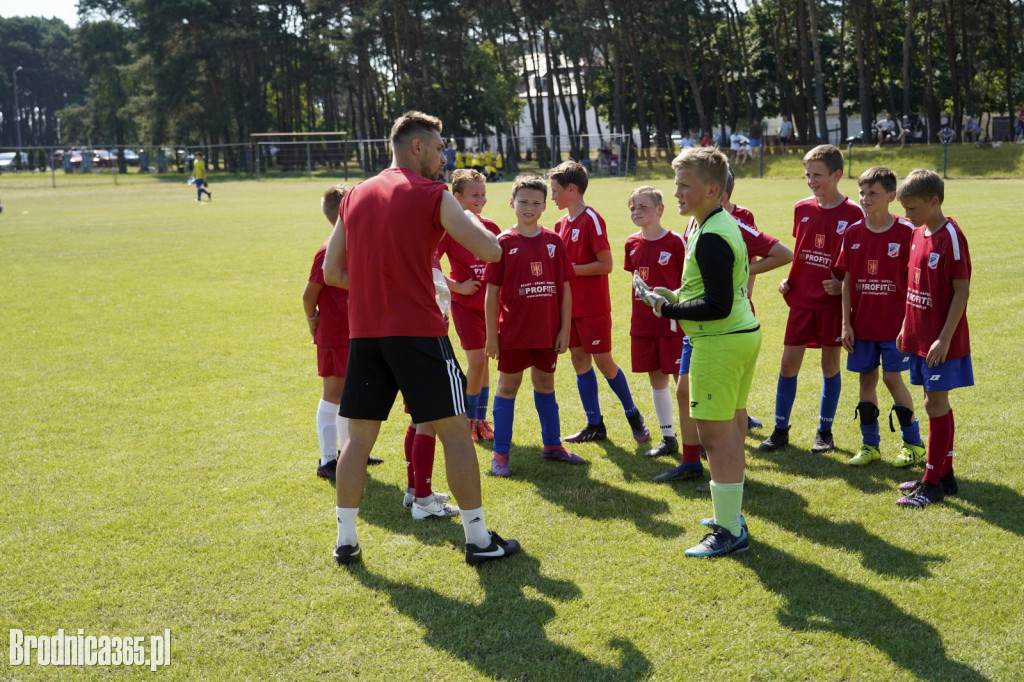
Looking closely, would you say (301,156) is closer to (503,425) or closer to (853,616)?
(503,425)

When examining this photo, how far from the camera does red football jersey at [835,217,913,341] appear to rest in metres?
5.60

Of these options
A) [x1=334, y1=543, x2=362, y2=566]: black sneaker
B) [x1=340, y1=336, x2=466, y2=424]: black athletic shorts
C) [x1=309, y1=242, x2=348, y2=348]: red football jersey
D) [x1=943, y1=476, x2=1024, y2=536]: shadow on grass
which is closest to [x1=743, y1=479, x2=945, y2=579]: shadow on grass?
[x1=943, y1=476, x2=1024, y2=536]: shadow on grass

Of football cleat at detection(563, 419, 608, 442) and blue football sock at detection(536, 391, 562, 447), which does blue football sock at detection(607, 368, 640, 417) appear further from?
blue football sock at detection(536, 391, 562, 447)

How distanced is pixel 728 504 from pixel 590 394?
7.11 feet

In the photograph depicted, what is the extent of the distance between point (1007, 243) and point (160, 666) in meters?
15.3

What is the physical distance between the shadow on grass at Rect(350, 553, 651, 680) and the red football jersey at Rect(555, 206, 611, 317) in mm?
2293

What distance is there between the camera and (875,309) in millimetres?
5688

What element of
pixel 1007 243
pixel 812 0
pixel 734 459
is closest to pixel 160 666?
pixel 734 459

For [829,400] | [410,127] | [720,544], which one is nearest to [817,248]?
[829,400]

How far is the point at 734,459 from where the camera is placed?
4453mm

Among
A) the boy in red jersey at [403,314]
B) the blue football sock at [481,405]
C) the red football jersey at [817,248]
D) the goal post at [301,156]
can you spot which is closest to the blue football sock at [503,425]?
the blue football sock at [481,405]

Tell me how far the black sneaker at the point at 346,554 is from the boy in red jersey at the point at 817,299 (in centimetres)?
301

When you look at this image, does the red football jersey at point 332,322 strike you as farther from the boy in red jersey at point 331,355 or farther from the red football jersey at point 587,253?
the red football jersey at point 587,253

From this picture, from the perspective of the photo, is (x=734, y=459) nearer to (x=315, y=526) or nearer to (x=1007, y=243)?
(x=315, y=526)
